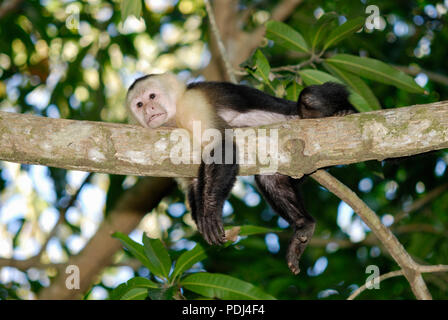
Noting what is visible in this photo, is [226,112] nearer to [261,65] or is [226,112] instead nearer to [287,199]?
[261,65]

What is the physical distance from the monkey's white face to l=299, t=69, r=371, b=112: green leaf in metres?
1.07

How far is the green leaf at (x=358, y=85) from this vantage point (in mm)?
3977

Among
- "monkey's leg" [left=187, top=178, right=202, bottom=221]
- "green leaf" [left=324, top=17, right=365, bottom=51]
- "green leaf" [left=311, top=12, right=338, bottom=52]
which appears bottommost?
"monkey's leg" [left=187, top=178, right=202, bottom=221]

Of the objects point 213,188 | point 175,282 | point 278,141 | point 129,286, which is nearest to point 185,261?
point 175,282

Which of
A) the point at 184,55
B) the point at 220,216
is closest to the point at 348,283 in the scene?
the point at 220,216

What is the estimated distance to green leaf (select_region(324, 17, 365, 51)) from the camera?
377cm

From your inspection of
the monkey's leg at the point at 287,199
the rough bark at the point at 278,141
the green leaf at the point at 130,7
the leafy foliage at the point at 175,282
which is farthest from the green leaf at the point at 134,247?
the green leaf at the point at 130,7

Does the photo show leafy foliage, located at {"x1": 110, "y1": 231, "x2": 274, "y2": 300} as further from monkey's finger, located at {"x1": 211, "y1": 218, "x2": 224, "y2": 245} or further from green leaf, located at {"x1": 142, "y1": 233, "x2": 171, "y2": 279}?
monkey's finger, located at {"x1": 211, "y1": 218, "x2": 224, "y2": 245}

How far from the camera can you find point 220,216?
342 cm

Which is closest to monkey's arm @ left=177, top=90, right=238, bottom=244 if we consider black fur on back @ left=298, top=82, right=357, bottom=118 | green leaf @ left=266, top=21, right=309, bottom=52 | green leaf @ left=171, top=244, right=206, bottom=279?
green leaf @ left=171, top=244, right=206, bottom=279

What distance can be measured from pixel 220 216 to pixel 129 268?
2286mm

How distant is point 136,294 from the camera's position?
3.34 meters
